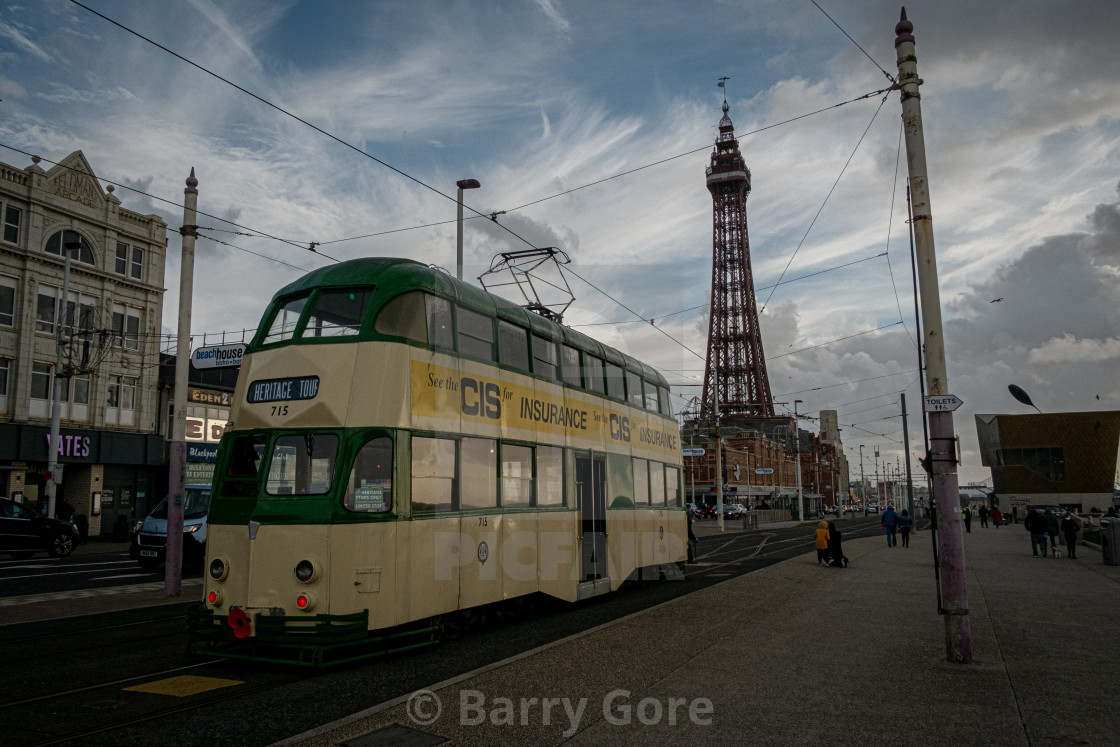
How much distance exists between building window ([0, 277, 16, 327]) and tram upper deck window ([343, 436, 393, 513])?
3074 centimetres

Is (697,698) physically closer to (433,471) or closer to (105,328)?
(433,471)

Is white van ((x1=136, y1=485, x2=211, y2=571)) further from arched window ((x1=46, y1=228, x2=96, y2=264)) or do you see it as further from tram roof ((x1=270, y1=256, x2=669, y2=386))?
arched window ((x1=46, y1=228, x2=96, y2=264))

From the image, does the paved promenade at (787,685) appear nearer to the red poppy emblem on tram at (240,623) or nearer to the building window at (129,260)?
the red poppy emblem on tram at (240,623)

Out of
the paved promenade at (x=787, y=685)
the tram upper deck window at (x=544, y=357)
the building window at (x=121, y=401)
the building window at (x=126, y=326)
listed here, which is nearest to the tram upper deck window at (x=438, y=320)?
the tram upper deck window at (x=544, y=357)

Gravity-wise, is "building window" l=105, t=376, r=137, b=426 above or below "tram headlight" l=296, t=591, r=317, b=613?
above

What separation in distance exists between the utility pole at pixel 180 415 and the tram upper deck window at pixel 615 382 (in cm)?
793

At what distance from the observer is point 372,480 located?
867 cm

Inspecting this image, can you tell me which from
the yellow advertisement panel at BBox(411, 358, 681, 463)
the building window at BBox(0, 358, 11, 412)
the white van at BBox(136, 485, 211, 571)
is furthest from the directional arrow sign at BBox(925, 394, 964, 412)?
the building window at BBox(0, 358, 11, 412)

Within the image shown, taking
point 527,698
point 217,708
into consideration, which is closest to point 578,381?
point 527,698

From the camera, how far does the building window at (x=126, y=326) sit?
35781 mm

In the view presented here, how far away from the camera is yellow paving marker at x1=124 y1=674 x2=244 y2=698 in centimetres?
762

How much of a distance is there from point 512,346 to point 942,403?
5.75 metres

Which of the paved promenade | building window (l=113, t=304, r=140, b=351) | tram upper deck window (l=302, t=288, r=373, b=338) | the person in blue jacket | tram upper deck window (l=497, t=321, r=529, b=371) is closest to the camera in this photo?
the paved promenade

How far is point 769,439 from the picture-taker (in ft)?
355
